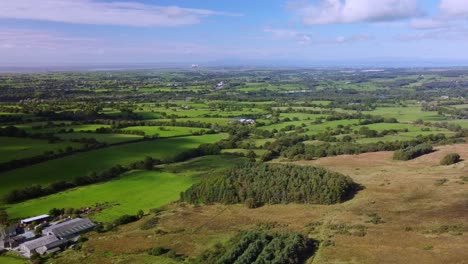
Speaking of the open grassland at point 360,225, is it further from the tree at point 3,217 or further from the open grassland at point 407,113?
the open grassland at point 407,113

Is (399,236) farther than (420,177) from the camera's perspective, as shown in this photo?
No

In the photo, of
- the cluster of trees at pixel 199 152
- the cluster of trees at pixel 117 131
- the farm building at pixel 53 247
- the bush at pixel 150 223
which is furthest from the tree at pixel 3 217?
the cluster of trees at pixel 117 131

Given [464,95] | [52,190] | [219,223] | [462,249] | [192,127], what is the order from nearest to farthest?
[462,249], [219,223], [52,190], [192,127], [464,95]

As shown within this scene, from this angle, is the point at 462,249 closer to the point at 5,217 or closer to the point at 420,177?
the point at 420,177

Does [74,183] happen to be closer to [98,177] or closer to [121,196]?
[98,177]

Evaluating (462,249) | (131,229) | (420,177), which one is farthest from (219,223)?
(420,177)

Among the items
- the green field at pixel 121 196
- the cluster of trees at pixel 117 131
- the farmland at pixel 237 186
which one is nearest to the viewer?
the farmland at pixel 237 186
